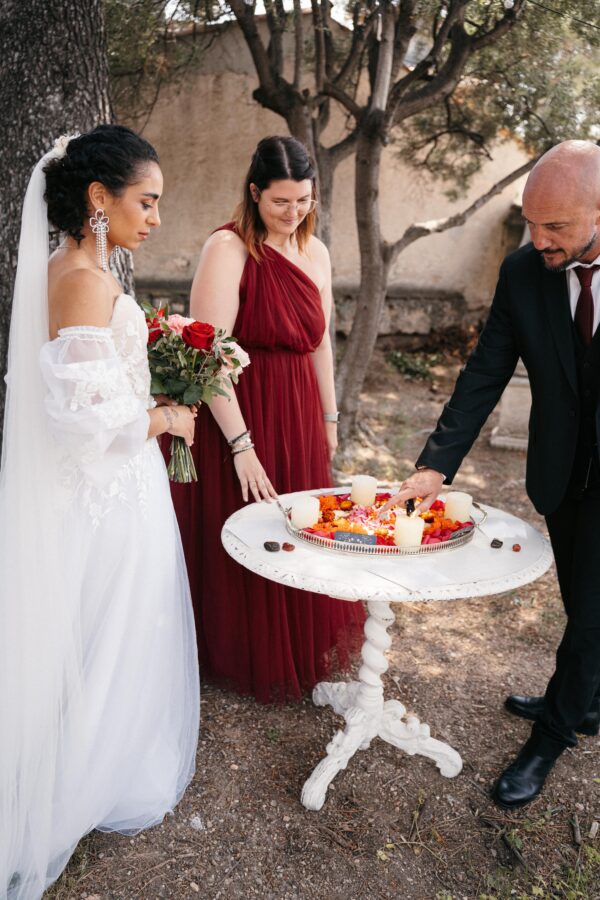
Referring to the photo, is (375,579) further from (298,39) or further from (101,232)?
(298,39)

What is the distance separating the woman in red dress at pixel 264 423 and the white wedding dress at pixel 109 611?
1.94 ft

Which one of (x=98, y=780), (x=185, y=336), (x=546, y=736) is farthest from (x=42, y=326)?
(x=546, y=736)

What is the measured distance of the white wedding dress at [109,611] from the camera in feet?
7.34

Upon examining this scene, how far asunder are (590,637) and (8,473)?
2.10 m

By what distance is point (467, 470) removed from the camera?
709 centimetres

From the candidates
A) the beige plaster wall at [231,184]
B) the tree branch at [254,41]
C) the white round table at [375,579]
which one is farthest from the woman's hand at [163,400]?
the beige plaster wall at [231,184]

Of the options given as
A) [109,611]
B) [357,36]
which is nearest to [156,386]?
[109,611]

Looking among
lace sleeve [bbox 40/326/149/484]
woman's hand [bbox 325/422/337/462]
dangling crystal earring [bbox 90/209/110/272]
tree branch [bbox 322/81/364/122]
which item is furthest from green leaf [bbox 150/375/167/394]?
tree branch [bbox 322/81/364/122]

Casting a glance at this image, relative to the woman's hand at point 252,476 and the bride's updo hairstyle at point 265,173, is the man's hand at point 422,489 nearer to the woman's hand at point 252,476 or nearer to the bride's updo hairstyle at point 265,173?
the woman's hand at point 252,476

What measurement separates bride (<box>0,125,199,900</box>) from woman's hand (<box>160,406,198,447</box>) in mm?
32

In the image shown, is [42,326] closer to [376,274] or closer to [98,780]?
[98,780]

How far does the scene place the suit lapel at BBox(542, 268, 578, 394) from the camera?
2.65 m

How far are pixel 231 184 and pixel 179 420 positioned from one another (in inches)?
297

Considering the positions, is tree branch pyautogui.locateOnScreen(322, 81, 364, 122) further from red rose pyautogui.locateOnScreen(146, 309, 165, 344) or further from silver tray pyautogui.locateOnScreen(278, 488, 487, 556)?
silver tray pyautogui.locateOnScreen(278, 488, 487, 556)
